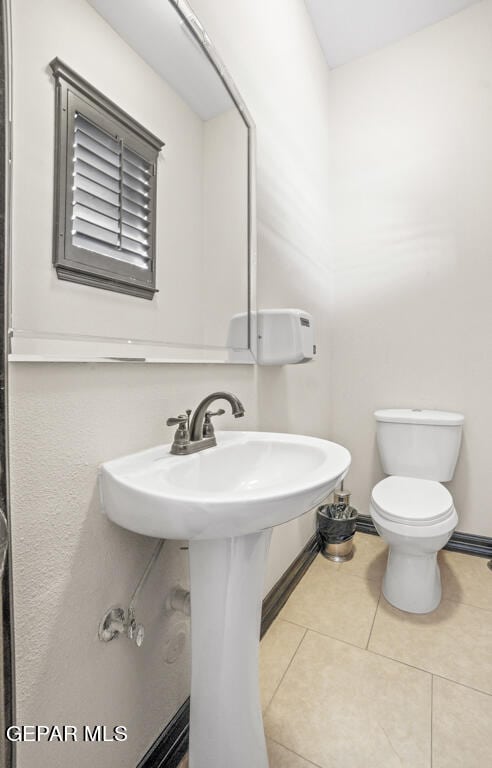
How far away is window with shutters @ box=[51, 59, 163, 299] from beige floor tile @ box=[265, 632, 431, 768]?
1241 mm

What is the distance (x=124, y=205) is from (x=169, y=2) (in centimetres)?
60

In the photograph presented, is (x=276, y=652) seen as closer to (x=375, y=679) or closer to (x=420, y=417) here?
(x=375, y=679)

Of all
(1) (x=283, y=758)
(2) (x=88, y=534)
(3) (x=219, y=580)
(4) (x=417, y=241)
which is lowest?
(1) (x=283, y=758)

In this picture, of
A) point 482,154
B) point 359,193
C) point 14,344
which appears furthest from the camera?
point 359,193

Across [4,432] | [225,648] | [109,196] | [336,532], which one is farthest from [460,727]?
[109,196]

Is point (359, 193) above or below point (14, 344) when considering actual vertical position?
above

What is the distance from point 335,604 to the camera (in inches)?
59.7

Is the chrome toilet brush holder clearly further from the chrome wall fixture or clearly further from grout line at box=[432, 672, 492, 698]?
the chrome wall fixture

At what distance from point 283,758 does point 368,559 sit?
1071mm

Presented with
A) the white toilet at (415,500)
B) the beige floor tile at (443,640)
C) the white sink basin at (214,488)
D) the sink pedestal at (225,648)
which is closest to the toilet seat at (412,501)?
the white toilet at (415,500)

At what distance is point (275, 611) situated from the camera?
4.74 ft

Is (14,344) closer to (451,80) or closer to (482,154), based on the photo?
(482,154)

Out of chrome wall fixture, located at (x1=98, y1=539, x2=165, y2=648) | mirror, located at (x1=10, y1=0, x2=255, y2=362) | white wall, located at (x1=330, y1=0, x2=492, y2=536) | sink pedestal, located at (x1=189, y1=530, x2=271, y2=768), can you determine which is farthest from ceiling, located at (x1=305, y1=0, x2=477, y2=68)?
A: chrome wall fixture, located at (x1=98, y1=539, x2=165, y2=648)

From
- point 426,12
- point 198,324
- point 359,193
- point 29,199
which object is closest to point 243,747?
point 198,324
